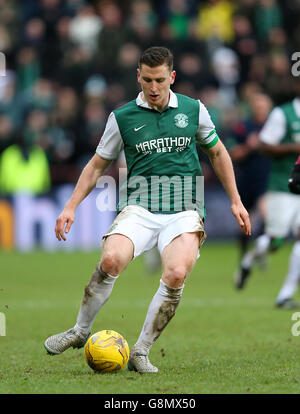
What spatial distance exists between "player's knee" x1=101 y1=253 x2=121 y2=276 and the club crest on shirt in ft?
3.71

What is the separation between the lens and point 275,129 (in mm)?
10641

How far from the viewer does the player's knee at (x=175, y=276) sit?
246 inches

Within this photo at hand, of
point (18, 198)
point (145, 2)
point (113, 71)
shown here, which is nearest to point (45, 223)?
point (18, 198)

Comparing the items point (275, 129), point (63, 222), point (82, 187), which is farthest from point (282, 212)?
point (63, 222)

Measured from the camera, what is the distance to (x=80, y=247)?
17641 millimetres

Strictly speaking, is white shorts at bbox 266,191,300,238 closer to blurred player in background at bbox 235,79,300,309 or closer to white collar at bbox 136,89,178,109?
blurred player in background at bbox 235,79,300,309

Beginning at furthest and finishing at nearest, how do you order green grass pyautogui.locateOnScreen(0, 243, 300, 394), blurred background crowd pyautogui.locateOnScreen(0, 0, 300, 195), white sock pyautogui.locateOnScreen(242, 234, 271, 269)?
1. blurred background crowd pyautogui.locateOnScreen(0, 0, 300, 195)
2. white sock pyautogui.locateOnScreen(242, 234, 271, 269)
3. green grass pyautogui.locateOnScreen(0, 243, 300, 394)

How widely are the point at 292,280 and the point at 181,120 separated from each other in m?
4.28

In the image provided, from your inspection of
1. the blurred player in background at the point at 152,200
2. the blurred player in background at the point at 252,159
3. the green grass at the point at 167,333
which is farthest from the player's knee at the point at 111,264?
the blurred player in background at the point at 252,159

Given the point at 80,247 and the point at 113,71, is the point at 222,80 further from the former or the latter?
the point at 80,247

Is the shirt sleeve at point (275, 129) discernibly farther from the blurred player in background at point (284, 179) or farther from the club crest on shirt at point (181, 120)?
the club crest on shirt at point (181, 120)

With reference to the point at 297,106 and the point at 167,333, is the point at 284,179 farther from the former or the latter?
the point at 167,333

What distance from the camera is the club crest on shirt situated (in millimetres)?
6666

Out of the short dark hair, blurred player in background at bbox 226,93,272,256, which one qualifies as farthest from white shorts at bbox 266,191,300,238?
the short dark hair
